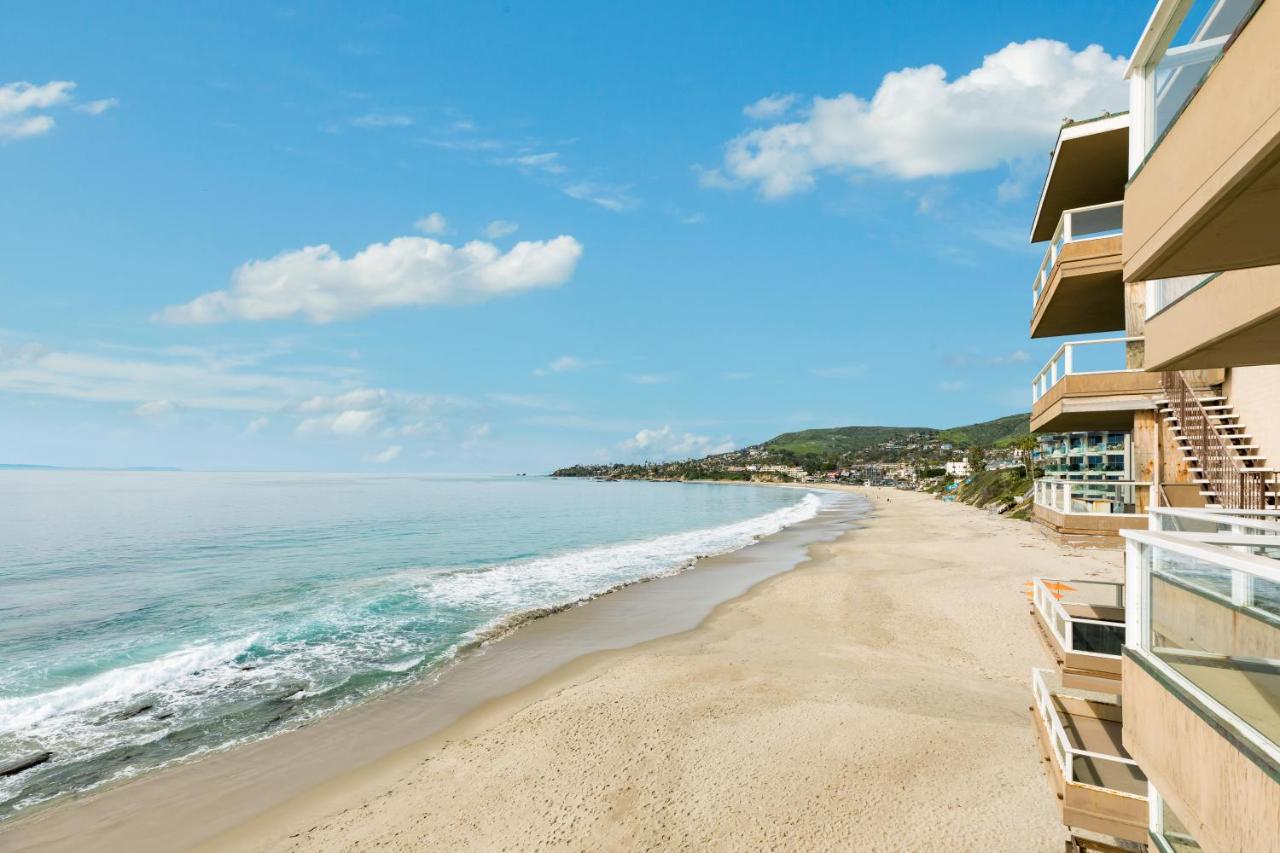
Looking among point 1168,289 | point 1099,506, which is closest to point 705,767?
point 1168,289

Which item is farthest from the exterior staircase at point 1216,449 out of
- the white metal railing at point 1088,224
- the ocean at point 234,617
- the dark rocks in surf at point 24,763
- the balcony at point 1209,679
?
the dark rocks in surf at point 24,763

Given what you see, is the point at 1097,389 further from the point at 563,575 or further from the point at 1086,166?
the point at 563,575

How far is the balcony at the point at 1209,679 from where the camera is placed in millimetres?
2912

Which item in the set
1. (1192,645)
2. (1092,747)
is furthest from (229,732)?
(1192,645)

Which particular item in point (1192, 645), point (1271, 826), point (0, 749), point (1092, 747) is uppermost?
point (1192, 645)

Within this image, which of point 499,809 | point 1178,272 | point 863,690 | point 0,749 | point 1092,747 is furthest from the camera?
point 863,690

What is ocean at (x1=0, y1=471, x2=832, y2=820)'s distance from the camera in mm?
12602

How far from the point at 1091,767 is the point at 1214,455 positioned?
8.47 metres

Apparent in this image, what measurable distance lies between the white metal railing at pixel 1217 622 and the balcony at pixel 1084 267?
1013 centimetres

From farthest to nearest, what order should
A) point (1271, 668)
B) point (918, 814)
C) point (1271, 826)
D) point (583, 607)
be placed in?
point (583, 607) → point (918, 814) → point (1271, 668) → point (1271, 826)

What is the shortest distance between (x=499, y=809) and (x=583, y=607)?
13166 mm

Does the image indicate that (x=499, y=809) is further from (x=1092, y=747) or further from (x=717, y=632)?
(x=717, y=632)

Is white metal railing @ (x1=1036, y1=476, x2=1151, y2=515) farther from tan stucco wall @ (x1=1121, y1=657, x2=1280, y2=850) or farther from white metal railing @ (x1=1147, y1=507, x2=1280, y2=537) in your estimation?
tan stucco wall @ (x1=1121, y1=657, x2=1280, y2=850)

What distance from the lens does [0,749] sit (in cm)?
1171
